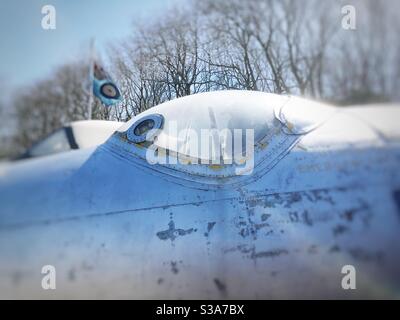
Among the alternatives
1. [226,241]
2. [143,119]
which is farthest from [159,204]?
[143,119]

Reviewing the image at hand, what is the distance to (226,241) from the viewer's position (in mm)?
1865

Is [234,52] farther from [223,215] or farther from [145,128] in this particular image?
[223,215]

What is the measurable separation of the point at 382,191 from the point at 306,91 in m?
1.15

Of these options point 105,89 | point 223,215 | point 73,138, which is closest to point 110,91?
point 105,89

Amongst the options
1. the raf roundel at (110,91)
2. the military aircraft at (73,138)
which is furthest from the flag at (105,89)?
the military aircraft at (73,138)

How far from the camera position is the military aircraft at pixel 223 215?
1.71m

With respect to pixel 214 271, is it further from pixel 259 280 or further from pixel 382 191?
pixel 382 191

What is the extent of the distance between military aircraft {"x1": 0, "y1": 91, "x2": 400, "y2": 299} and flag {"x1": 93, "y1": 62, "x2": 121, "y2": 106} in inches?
24.1

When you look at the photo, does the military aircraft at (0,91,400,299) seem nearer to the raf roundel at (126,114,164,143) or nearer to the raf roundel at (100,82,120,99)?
the raf roundel at (126,114,164,143)

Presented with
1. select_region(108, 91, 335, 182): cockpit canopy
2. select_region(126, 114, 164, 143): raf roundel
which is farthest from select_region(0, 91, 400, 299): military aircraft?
select_region(126, 114, 164, 143): raf roundel

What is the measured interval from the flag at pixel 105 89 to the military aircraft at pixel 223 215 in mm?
612

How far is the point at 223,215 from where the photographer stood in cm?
191

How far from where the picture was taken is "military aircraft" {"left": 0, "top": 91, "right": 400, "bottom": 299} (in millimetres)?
1710
